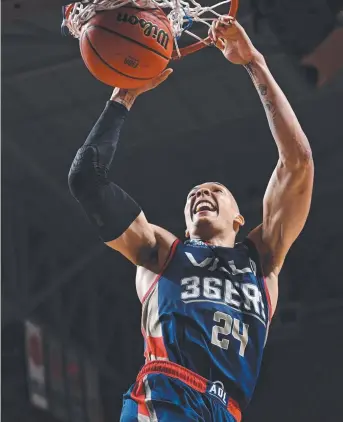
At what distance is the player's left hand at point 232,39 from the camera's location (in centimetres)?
291

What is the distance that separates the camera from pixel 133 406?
262 cm

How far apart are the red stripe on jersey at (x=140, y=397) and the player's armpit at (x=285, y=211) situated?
1.97 ft

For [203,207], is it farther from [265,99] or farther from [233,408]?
[233,408]

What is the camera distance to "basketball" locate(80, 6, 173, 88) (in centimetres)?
274

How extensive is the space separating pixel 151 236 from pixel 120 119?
41 centimetres

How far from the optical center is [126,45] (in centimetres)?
273

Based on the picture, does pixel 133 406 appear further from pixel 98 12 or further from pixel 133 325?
pixel 133 325

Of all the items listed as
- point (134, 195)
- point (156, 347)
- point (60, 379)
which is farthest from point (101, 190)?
point (60, 379)

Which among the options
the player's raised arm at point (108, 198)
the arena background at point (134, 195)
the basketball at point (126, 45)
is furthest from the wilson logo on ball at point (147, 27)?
the arena background at point (134, 195)

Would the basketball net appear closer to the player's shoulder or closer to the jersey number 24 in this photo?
the player's shoulder

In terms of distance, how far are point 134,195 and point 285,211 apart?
7.37 ft

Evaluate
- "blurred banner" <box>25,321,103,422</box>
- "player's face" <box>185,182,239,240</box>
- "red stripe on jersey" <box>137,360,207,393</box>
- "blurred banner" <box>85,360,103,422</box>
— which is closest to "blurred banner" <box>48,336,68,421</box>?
"blurred banner" <box>25,321,103,422</box>

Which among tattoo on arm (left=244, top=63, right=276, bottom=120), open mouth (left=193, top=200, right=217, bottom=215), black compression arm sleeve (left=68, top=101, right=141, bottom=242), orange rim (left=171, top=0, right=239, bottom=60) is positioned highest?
orange rim (left=171, top=0, right=239, bottom=60)

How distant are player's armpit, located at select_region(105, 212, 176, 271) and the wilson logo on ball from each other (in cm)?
58
